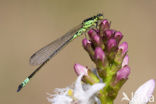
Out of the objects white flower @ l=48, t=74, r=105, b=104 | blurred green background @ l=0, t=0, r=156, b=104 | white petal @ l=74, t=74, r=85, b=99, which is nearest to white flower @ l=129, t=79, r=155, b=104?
white flower @ l=48, t=74, r=105, b=104

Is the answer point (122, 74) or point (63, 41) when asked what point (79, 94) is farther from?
point (63, 41)

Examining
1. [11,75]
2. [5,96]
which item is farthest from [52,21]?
[5,96]

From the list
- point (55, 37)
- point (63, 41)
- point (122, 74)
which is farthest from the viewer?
point (55, 37)

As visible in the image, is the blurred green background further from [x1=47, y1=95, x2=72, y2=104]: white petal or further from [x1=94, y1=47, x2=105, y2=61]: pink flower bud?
[x1=94, y1=47, x2=105, y2=61]: pink flower bud

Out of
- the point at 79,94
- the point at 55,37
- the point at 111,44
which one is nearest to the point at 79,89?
the point at 79,94

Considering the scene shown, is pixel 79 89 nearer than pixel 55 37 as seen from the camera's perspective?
Yes

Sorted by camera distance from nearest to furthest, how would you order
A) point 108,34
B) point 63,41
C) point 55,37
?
1. point 108,34
2. point 63,41
3. point 55,37

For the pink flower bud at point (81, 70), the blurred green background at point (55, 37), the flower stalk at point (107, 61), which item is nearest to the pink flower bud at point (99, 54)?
the flower stalk at point (107, 61)
